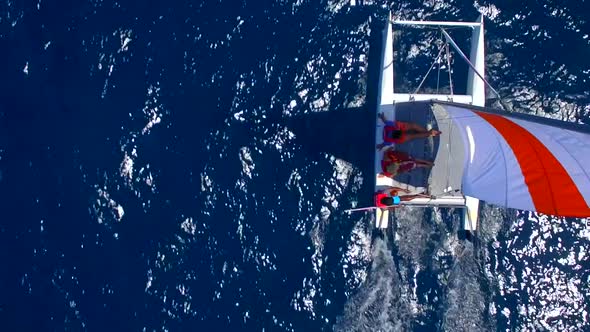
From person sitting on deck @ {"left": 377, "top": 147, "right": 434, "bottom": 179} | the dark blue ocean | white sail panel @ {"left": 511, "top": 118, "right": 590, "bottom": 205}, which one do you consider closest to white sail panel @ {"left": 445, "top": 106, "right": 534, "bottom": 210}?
white sail panel @ {"left": 511, "top": 118, "right": 590, "bottom": 205}

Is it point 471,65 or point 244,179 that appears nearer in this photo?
point 471,65

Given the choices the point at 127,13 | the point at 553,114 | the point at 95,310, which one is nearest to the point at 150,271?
the point at 95,310

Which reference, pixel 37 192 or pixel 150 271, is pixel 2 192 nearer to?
pixel 37 192

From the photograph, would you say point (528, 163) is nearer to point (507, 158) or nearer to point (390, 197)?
point (507, 158)

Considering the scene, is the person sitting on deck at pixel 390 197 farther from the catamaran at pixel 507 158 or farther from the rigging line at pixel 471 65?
the rigging line at pixel 471 65

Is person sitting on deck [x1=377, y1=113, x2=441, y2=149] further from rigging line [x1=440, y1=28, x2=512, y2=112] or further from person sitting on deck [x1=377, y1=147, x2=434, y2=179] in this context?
rigging line [x1=440, y1=28, x2=512, y2=112]

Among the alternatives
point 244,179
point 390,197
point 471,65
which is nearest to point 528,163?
point 390,197
